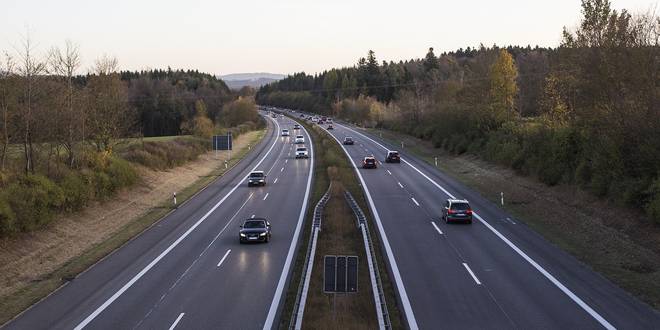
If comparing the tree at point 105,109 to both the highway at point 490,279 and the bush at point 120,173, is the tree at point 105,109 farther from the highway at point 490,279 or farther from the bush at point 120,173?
the highway at point 490,279

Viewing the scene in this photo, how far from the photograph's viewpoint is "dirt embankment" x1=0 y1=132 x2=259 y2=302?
77.4 ft

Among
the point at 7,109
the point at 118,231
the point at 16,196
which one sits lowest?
the point at 118,231

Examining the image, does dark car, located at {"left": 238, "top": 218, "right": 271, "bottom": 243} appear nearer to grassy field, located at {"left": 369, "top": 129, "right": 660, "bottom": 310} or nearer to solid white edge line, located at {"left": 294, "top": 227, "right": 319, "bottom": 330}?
solid white edge line, located at {"left": 294, "top": 227, "right": 319, "bottom": 330}

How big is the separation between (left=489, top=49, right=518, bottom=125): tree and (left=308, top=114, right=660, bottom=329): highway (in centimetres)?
3015

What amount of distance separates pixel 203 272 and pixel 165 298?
11.6 feet

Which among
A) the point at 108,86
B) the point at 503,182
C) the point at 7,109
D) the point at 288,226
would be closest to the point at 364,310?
the point at 288,226

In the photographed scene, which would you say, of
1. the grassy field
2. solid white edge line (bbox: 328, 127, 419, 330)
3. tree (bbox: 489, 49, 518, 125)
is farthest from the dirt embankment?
tree (bbox: 489, 49, 518, 125)

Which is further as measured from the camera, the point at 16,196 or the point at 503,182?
the point at 503,182

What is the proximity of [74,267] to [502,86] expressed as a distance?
50.5 meters

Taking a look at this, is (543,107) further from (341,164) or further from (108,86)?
(108,86)

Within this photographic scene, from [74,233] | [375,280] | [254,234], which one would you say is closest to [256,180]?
[74,233]

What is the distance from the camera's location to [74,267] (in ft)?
79.7

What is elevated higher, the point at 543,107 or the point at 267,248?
the point at 543,107

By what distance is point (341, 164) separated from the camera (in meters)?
61.5
